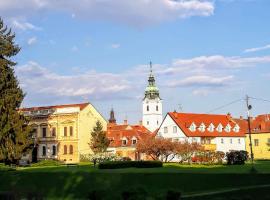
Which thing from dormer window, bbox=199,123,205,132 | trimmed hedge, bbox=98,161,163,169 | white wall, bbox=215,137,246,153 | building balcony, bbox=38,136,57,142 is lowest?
trimmed hedge, bbox=98,161,163,169

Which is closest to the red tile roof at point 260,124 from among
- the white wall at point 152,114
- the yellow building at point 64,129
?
the yellow building at point 64,129

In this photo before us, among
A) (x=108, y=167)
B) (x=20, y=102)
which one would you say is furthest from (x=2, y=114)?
(x=108, y=167)

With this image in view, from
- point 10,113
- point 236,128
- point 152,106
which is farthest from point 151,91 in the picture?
point 10,113

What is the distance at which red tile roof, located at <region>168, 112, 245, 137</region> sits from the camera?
92.3 m

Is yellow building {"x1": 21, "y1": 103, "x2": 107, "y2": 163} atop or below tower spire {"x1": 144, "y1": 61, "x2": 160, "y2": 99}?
below

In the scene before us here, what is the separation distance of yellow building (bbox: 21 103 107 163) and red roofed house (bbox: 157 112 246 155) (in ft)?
45.4

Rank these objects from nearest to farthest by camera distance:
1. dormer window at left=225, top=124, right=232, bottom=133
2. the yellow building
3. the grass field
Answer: the grass field → the yellow building → dormer window at left=225, top=124, right=232, bottom=133

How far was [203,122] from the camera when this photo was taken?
313 feet

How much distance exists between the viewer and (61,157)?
94.8 meters

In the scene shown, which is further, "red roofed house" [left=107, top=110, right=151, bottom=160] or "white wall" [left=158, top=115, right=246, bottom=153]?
"red roofed house" [left=107, top=110, right=151, bottom=160]

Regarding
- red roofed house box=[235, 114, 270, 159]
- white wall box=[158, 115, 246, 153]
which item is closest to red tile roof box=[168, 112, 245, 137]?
white wall box=[158, 115, 246, 153]

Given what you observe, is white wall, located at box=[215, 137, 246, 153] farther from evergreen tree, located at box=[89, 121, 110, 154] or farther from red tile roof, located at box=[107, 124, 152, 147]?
evergreen tree, located at box=[89, 121, 110, 154]

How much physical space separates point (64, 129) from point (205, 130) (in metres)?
26.9

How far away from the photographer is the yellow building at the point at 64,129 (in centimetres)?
9344
